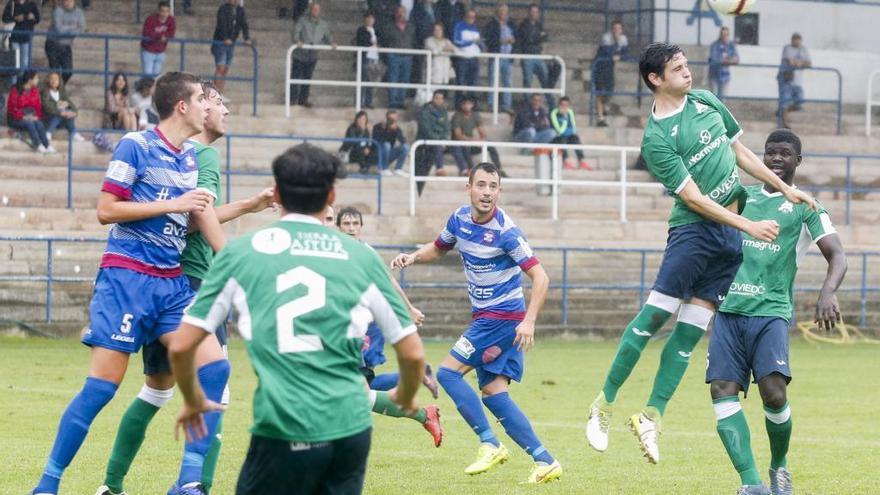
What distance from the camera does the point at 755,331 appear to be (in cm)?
942

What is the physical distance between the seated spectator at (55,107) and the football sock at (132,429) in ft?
55.5

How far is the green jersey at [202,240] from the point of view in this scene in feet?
29.5

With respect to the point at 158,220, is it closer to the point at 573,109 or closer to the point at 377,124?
the point at 377,124

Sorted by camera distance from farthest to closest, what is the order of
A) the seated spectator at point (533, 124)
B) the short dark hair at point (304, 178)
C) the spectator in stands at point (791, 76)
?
the spectator in stands at point (791, 76)
the seated spectator at point (533, 124)
the short dark hair at point (304, 178)

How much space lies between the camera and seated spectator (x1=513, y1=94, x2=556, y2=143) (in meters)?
28.1

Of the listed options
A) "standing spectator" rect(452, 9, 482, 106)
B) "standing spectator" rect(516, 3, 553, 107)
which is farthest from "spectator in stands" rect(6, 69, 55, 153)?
"standing spectator" rect(516, 3, 553, 107)

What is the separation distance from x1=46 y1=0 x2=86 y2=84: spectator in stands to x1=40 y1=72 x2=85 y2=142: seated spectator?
0.67 m

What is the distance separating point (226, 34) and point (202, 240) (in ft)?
64.6

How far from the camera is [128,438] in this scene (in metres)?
8.68

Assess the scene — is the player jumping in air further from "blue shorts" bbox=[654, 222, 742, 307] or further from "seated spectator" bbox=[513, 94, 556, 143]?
"seated spectator" bbox=[513, 94, 556, 143]

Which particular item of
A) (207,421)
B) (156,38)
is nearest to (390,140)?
(156,38)

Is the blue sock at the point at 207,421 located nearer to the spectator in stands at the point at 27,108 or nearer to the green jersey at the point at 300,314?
the green jersey at the point at 300,314

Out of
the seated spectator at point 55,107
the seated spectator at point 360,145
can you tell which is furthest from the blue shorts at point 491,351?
the seated spectator at point 55,107

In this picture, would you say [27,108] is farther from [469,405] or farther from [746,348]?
[746,348]
